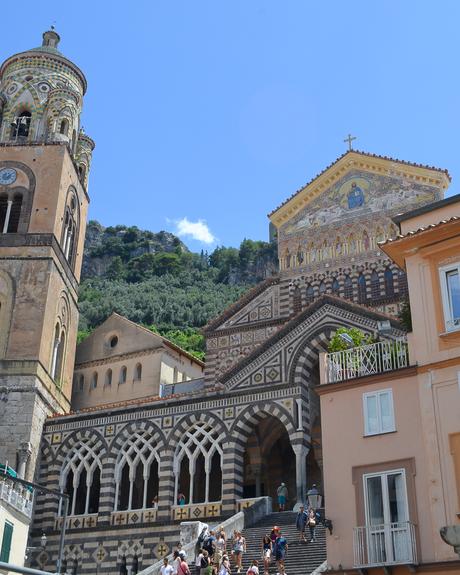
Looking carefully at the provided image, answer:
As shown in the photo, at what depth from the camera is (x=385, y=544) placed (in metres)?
12.8

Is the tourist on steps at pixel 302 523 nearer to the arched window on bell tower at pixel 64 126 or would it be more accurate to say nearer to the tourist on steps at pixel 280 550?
the tourist on steps at pixel 280 550

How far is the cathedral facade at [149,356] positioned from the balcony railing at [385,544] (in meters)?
9.37

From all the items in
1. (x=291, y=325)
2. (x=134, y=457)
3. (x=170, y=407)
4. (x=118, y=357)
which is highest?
(x=118, y=357)

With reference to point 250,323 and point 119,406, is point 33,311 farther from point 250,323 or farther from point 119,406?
point 250,323

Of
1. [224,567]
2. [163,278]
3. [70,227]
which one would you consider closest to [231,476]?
[224,567]

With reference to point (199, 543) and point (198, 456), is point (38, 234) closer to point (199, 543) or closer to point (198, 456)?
point (198, 456)

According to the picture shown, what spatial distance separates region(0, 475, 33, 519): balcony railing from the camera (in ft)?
74.4

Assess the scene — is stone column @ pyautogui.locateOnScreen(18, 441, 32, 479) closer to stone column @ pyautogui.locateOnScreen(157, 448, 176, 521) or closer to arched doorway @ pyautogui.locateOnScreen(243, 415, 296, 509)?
stone column @ pyautogui.locateOnScreen(157, 448, 176, 521)

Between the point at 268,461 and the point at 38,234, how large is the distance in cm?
1295

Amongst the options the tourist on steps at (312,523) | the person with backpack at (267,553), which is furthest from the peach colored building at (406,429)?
the tourist on steps at (312,523)

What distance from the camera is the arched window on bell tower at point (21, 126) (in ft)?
117

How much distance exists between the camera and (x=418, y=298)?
1436 centimetres

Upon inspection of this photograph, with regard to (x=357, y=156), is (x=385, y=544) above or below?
below

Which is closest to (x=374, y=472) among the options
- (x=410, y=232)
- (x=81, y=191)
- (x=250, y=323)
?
(x=410, y=232)
